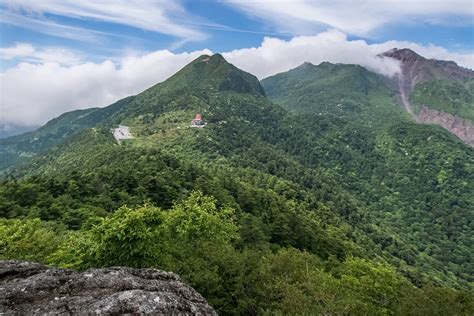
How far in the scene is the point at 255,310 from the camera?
132 feet

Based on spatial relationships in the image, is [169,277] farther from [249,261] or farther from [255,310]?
[249,261]

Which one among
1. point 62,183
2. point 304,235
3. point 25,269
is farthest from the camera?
point 304,235

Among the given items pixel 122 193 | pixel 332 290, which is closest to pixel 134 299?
pixel 332 290

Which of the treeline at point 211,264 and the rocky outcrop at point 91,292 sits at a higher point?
the rocky outcrop at point 91,292

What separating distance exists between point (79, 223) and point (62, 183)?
80.3 ft

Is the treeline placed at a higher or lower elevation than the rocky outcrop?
→ lower

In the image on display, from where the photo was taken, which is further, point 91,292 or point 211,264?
point 211,264

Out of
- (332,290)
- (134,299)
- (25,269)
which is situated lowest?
(332,290)

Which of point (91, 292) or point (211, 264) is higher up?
point (91, 292)

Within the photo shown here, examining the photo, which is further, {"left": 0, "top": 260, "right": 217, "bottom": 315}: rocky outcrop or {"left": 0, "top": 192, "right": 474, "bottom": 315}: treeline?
{"left": 0, "top": 192, "right": 474, "bottom": 315}: treeline

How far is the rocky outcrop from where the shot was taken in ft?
47.5

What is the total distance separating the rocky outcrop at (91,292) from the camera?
47.5ft

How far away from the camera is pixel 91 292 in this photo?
15672mm

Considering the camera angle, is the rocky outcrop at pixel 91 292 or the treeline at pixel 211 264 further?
the treeline at pixel 211 264
